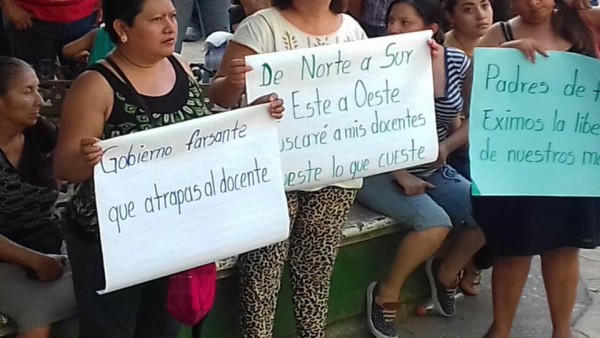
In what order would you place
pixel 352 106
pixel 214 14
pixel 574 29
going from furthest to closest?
pixel 214 14 → pixel 574 29 → pixel 352 106

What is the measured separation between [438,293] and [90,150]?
6.23 feet

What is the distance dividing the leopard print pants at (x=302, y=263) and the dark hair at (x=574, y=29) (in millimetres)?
875

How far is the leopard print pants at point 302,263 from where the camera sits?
2.79m

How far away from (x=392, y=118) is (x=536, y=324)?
1295 mm

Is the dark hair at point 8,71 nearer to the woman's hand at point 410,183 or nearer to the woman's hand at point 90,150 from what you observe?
the woman's hand at point 90,150

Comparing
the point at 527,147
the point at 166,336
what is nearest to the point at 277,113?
the point at 166,336

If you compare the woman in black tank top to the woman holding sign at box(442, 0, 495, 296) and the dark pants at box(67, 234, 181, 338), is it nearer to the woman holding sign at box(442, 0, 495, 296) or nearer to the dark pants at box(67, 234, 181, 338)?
the dark pants at box(67, 234, 181, 338)

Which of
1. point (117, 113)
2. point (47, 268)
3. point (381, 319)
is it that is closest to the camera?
point (117, 113)

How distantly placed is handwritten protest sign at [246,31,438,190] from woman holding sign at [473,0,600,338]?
333 millimetres

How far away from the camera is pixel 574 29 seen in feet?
9.37

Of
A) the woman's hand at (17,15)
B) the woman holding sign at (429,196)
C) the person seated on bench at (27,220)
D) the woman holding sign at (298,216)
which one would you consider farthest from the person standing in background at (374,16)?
the person seated on bench at (27,220)

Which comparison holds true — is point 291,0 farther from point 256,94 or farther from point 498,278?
point 498,278

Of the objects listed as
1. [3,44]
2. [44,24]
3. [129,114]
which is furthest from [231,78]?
[3,44]

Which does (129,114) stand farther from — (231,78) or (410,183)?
(410,183)
